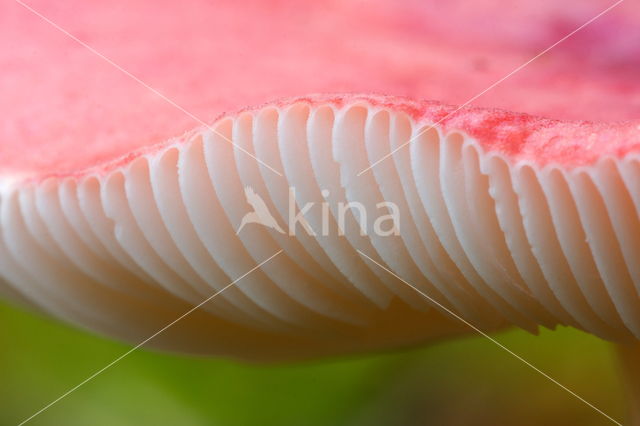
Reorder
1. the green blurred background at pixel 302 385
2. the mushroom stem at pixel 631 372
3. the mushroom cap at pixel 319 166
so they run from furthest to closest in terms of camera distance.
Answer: the green blurred background at pixel 302 385 < the mushroom stem at pixel 631 372 < the mushroom cap at pixel 319 166

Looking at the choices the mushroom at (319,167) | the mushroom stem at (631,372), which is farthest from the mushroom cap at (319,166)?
the mushroom stem at (631,372)

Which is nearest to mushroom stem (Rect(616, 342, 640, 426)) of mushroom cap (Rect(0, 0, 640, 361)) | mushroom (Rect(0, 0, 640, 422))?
mushroom (Rect(0, 0, 640, 422))

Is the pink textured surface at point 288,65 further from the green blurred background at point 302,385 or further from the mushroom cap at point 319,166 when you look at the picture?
the green blurred background at point 302,385

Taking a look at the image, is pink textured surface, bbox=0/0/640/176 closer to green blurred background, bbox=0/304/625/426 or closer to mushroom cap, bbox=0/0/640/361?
mushroom cap, bbox=0/0/640/361

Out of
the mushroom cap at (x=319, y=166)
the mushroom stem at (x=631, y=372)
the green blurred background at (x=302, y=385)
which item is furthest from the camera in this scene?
the green blurred background at (x=302, y=385)

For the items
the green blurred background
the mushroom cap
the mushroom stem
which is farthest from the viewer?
the green blurred background

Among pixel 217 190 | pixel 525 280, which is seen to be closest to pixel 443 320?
pixel 525 280

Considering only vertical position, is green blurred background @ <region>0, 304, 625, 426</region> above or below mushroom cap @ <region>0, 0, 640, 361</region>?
below
